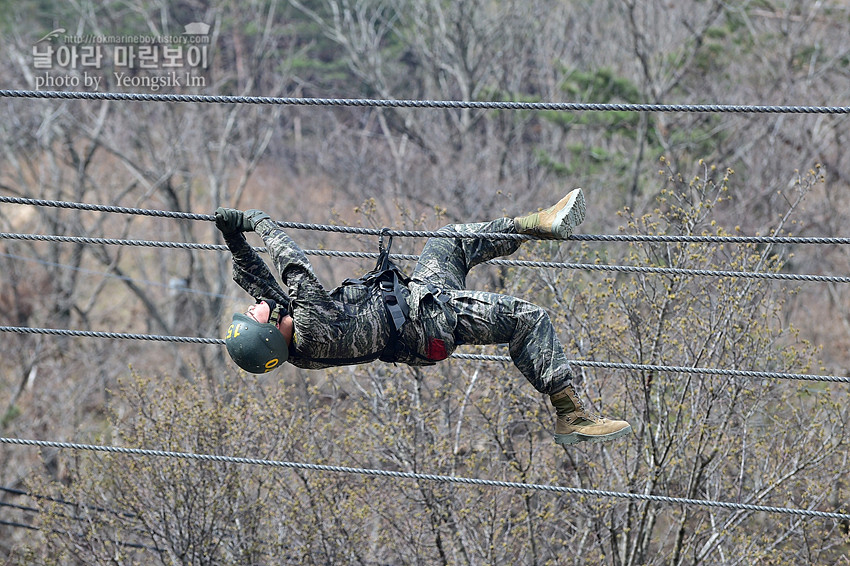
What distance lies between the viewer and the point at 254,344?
15.6 feet

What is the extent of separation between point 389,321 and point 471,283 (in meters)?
10.1

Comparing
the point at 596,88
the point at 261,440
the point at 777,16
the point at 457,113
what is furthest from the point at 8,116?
the point at 777,16

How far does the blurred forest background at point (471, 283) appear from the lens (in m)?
9.48

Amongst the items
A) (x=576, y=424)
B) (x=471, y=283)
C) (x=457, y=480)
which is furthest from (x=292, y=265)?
(x=471, y=283)

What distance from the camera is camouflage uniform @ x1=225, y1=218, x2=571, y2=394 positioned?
4855 millimetres

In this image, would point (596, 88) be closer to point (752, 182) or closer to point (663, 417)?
point (752, 182)

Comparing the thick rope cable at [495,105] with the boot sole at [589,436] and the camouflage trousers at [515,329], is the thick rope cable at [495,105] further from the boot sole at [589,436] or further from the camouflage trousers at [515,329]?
the boot sole at [589,436]

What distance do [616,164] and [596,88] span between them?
1.73m

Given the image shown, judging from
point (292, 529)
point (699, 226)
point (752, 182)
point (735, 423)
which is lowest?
point (292, 529)

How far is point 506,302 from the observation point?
5035 mm

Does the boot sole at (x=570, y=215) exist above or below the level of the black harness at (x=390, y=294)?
above

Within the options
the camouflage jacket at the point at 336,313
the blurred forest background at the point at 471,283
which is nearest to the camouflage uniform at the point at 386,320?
the camouflage jacket at the point at 336,313

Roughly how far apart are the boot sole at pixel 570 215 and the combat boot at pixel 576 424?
0.81 metres

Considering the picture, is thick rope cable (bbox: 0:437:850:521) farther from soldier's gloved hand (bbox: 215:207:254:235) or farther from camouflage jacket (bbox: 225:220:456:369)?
soldier's gloved hand (bbox: 215:207:254:235)
